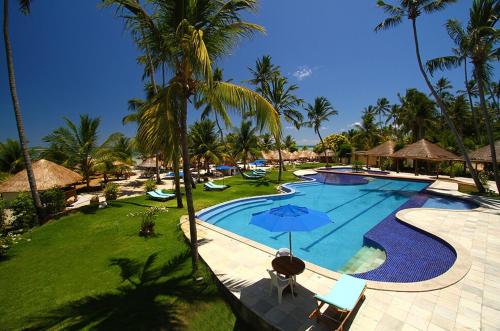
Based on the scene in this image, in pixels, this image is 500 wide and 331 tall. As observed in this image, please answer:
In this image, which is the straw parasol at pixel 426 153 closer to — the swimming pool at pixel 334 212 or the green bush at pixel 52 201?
the swimming pool at pixel 334 212

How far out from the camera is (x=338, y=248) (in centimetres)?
825

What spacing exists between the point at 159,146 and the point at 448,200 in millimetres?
17032

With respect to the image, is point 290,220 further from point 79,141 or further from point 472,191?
point 79,141

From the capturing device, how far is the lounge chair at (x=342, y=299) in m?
3.71

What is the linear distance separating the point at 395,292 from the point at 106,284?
6.75m

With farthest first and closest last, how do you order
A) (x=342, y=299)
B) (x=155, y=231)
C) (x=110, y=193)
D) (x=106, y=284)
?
(x=110, y=193) < (x=155, y=231) < (x=106, y=284) < (x=342, y=299)

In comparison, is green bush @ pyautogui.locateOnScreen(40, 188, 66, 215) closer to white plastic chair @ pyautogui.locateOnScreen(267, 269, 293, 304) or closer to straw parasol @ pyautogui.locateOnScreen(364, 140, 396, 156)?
white plastic chair @ pyautogui.locateOnScreen(267, 269, 293, 304)

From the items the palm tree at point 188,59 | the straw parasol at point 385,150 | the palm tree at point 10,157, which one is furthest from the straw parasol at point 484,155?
the palm tree at point 10,157

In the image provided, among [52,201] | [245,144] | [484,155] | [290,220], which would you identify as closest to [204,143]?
[245,144]

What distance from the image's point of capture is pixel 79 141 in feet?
57.3

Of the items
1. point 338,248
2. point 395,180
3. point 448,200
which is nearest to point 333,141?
point 395,180

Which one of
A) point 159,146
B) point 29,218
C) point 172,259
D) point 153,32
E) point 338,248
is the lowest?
point 338,248

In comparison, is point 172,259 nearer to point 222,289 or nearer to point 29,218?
point 222,289

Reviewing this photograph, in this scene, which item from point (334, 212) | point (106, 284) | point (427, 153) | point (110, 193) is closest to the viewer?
point (106, 284)
